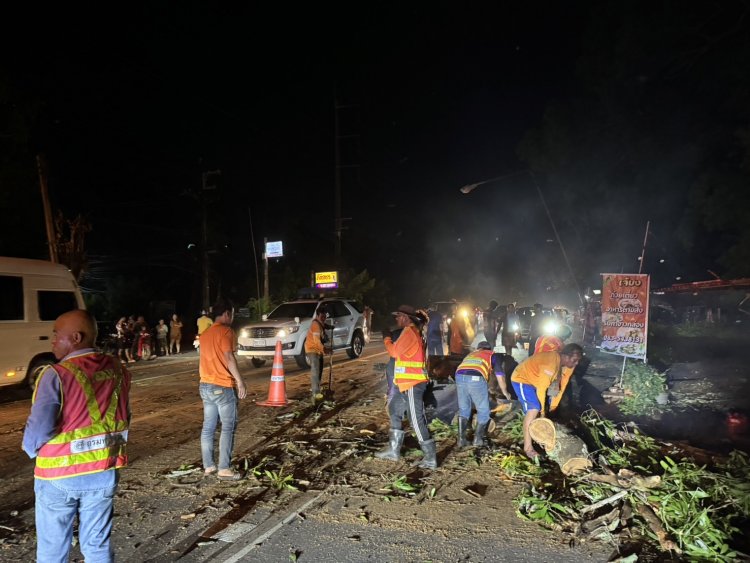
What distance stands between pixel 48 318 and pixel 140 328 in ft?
24.2

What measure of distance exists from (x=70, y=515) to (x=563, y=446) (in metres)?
4.47

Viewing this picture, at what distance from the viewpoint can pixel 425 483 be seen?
5379 mm

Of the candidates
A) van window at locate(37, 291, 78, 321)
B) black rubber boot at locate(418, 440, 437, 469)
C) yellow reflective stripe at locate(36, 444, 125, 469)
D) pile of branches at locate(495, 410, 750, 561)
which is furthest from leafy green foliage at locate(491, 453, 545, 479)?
van window at locate(37, 291, 78, 321)

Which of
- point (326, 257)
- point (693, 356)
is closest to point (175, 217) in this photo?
point (326, 257)

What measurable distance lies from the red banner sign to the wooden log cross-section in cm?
536

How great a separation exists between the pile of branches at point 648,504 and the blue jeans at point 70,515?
3.30 meters

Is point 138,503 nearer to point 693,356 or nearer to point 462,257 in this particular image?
point 693,356

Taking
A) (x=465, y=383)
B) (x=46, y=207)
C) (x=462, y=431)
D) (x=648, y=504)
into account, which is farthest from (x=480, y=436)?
(x=46, y=207)

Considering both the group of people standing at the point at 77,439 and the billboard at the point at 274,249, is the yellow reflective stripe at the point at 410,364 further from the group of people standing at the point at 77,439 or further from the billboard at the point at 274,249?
the billboard at the point at 274,249

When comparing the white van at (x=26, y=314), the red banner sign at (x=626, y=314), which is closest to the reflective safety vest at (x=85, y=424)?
the white van at (x=26, y=314)

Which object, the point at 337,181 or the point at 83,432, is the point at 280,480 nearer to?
the point at 83,432

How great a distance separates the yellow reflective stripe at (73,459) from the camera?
2809mm

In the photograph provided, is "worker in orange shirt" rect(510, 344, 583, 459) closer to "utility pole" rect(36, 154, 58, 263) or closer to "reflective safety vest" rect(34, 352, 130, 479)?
"reflective safety vest" rect(34, 352, 130, 479)

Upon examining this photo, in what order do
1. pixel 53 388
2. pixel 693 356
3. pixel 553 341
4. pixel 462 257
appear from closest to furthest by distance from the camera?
1. pixel 53 388
2. pixel 553 341
3. pixel 693 356
4. pixel 462 257
